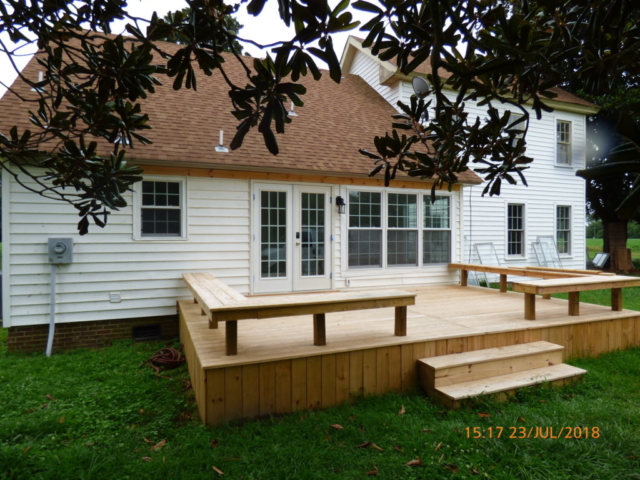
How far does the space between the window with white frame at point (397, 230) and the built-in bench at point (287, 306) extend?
11.1 feet

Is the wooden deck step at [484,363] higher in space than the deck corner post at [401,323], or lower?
lower

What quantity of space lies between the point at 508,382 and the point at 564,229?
968cm

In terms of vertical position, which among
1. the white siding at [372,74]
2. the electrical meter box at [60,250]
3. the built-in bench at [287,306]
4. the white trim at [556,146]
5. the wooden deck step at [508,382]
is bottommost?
the wooden deck step at [508,382]

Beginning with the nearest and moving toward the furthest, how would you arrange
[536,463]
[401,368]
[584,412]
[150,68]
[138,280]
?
[150,68] < [536,463] < [584,412] < [401,368] < [138,280]

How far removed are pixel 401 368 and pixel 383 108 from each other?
7473mm

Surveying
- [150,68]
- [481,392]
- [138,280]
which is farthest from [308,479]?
[138,280]

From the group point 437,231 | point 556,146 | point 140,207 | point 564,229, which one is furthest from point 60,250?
point 564,229

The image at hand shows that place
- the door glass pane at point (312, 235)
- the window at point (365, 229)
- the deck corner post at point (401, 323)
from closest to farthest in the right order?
the deck corner post at point (401, 323) < the door glass pane at point (312, 235) < the window at point (365, 229)

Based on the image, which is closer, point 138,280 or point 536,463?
point 536,463

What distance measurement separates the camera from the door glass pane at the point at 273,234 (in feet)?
21.5

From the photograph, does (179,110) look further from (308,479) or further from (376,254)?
(308,479)

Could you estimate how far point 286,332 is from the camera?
13.5 feet

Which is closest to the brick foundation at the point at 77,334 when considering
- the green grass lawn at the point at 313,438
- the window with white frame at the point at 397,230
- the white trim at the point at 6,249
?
the white trim at the point at 6,249

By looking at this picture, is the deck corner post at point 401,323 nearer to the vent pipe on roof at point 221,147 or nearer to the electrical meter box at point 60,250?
the vent pipe on roof at point 221,147
